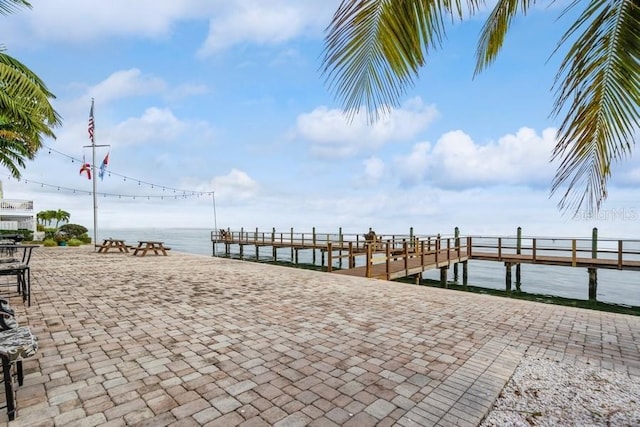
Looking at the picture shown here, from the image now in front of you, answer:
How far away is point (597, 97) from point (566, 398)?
2399 millimetres

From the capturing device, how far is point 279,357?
3.49 meters

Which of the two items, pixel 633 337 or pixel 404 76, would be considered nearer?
pixel 404 76

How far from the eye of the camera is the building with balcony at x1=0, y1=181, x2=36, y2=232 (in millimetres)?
29045

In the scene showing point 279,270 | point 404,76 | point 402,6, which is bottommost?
point 279,270

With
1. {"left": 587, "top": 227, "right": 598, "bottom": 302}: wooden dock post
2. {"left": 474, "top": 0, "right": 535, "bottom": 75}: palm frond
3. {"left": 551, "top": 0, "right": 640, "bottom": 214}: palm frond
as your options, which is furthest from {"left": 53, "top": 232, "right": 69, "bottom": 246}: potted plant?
{"left": 587, "top": 227, "right": 598, "bottom": 302}: wooden dock post

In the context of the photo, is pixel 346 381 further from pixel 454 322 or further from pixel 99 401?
pixel 454 322

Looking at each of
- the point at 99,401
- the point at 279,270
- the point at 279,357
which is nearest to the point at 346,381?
the point at 279,357

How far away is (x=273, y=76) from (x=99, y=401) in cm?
490

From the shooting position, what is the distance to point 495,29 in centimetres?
274

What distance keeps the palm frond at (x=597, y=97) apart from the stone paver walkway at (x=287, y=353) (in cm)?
187

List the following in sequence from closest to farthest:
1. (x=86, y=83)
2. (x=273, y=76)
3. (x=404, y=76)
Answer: (x=404, y=76) → (x=273, y=76) → (x=86, y=83)

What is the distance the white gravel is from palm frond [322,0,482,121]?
248cm

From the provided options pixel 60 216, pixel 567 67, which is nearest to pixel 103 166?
pixel 567 67

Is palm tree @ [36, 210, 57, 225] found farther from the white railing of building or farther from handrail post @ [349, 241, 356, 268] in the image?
handrail post @ [349, 241, 356, 268]
